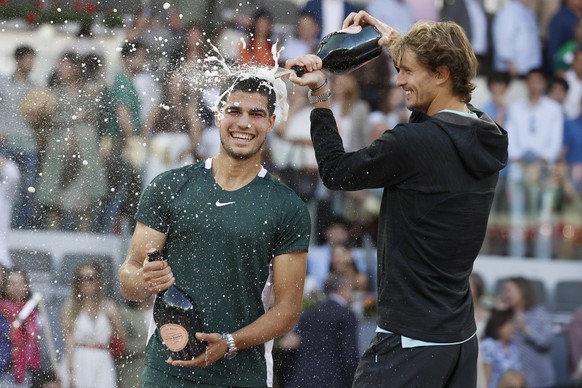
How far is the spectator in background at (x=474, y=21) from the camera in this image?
8.84 m

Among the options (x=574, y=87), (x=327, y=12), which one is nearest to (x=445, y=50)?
(x=327, y=12)

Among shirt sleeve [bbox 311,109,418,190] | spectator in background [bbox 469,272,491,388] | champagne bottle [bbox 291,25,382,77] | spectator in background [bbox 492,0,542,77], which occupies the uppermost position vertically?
spectator in background [bbox 492,0,542,77]

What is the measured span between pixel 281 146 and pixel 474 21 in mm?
2289

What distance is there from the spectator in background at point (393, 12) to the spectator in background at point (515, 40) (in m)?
0.85

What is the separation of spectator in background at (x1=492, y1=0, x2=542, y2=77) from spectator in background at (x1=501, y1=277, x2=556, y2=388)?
181 cm

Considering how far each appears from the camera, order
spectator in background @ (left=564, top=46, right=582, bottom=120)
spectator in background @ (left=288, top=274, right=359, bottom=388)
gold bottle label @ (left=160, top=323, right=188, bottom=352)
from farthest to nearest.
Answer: spectator in background @ (left=564, top=46, right=582, bottom=120) < spectator in background @ (left=288, top=274, right=359, bottom=388) < gold bottle label @ (left=160, top=323, right=188, bottom=352)

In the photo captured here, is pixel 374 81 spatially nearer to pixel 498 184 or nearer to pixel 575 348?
pixel 498 184

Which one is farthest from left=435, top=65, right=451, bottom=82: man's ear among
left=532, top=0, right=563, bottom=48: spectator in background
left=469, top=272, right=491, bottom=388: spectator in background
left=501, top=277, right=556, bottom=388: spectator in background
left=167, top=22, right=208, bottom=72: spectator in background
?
left=532, top=0, right=563, bottom=48: spectator in background

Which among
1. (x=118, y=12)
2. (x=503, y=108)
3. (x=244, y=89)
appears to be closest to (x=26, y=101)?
(x=118, y=12)

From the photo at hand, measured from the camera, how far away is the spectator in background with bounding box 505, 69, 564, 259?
872cm

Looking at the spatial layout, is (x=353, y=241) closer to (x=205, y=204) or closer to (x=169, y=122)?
(x=169, y=122)

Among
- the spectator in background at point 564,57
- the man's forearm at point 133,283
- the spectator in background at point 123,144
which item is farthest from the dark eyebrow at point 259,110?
the spectator in background at point 564,57

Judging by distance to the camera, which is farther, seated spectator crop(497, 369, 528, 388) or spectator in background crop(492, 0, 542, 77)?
spectator in background crop(492, 0, 542, 77)

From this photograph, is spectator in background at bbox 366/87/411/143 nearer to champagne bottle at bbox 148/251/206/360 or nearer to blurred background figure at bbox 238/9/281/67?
blurred background figure at bbox 238/9/281/67
